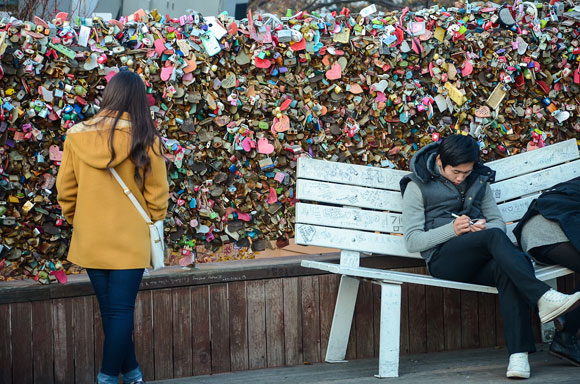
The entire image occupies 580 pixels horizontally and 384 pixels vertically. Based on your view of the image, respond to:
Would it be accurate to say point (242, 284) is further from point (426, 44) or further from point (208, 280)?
point (426, 44)

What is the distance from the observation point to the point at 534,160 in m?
4.86

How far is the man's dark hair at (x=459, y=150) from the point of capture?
423 centimetres

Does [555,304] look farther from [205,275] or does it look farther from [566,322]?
[205,275]

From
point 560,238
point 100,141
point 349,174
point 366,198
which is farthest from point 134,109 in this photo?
point 560,238

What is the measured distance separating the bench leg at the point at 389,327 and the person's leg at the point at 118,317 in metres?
1.23

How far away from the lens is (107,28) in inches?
164

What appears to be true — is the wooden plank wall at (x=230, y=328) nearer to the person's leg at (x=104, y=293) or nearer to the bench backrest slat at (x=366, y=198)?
the bench backrest slat at (x=366, y=198)

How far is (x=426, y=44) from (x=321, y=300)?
162cm

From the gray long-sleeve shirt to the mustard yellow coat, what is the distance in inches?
58.3

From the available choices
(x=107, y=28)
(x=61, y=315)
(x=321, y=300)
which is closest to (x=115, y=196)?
(x=61, y=315)

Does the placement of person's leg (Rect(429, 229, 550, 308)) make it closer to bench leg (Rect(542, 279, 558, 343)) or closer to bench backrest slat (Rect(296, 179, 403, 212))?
bench backrest slat (Rect(296, 179, 403, 212))

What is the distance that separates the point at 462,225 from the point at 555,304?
635 mm

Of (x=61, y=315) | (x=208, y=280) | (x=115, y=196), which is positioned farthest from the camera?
(x=208, y=280)

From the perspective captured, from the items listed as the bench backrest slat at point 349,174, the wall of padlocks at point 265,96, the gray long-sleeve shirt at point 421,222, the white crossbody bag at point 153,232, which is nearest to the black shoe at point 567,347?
the gray long-sleeve shirt at point 421,222
